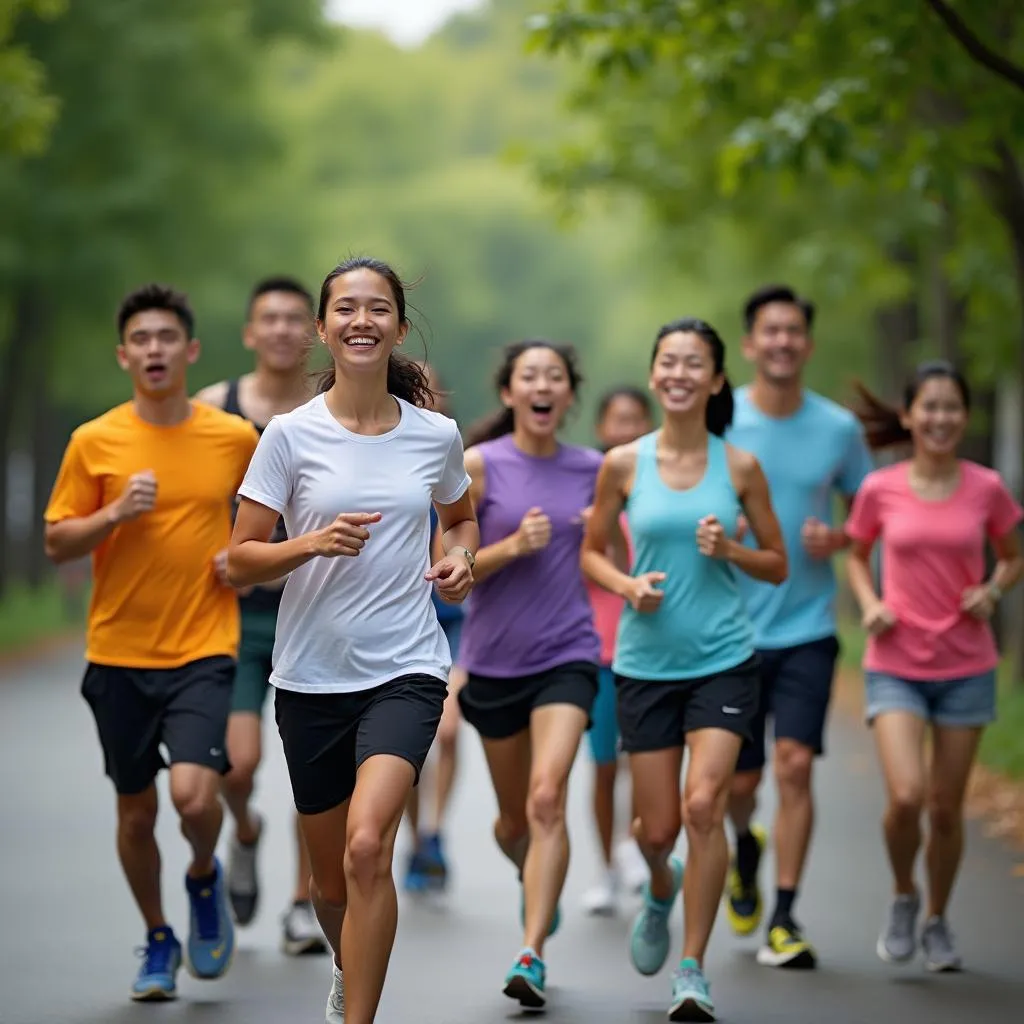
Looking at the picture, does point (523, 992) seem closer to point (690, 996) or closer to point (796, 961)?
point (690, 996)

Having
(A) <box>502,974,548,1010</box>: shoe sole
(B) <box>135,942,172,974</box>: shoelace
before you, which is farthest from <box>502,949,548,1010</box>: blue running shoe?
(B) <box>135,942,172,974</box>: shoelace

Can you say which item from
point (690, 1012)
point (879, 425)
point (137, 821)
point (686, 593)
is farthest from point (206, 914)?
point (879, 425)

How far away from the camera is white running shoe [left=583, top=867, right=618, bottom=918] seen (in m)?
10.1

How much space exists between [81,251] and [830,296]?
11.3 metres

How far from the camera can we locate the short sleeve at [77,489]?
320 inches

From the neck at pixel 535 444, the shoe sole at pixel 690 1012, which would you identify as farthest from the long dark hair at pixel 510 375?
the shoe sole at pixel 690 1012

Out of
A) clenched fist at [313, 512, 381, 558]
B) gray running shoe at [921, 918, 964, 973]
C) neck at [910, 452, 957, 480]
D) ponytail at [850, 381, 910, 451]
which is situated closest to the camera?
clenched fist at [313, 512, 381, 558]

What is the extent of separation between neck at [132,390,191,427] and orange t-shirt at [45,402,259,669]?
0.04m

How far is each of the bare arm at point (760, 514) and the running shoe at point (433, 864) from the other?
9.75 feet

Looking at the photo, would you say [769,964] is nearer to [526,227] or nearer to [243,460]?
[243,460]

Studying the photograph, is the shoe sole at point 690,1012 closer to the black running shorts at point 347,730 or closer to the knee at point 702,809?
the knee at point 702,809

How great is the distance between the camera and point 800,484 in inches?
369

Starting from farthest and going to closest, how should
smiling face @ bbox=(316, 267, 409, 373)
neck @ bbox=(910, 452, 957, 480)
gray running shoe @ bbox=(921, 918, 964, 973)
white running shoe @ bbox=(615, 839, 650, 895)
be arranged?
white running shoe @ bbox=(615, 839, 650, 895) → neck @ bbox=(910, 452, 957, 480) → gray running shoe @ bbox=(921, 918, 964, 973) → smiling face @ bbox=(316, 267, 409, 373)

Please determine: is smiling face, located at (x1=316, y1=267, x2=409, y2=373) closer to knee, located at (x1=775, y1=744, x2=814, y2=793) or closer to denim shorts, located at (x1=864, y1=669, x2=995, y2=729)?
denim shorts, located at (x1=864, y1=669, x2=995, y2=729)
